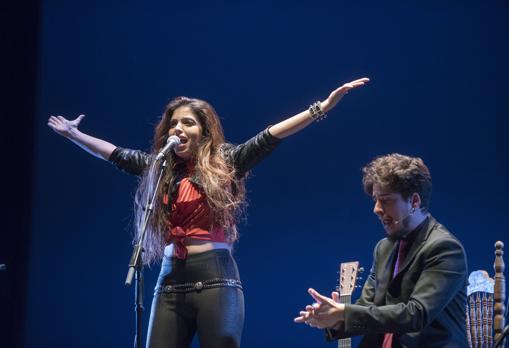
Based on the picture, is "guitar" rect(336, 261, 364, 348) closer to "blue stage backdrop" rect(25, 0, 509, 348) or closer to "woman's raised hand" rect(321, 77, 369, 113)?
"woman's raised hand" rect(321, 77, 369, 113)

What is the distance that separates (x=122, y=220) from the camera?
183 inches

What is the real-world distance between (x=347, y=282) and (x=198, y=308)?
570mm

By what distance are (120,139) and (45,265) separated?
3.01ft

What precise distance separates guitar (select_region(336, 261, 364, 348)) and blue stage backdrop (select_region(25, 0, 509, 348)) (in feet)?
5.08

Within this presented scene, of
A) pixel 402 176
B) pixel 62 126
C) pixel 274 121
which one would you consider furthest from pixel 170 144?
pixel 274 121

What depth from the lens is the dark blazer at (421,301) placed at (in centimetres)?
228

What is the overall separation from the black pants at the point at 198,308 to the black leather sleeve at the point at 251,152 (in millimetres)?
408

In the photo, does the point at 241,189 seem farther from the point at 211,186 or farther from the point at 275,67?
the point at 275,67

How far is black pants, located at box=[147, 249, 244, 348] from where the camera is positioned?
9.18 feet

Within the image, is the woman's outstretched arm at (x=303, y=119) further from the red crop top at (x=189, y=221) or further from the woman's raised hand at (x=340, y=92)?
the red crop top at (x=189, y=221)

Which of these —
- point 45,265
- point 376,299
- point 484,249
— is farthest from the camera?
point 45,265

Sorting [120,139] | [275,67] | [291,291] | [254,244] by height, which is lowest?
[291,291]

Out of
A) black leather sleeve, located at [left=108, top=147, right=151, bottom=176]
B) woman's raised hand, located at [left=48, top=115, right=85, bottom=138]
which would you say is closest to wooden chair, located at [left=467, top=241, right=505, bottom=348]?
black leather sleeve, located at [left=108, top=147, right=151, bottom=176]

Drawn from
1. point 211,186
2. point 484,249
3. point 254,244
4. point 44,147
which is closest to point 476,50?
point 484,249
